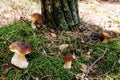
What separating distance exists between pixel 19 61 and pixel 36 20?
99 centimetres

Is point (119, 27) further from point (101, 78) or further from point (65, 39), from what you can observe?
point (101, 78)

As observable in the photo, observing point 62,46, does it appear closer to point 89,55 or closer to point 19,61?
point 89,55

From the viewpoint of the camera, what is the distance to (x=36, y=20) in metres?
3.77

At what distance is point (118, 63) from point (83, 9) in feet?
10.9

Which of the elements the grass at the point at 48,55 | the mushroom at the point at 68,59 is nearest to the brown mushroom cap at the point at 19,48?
the grass at the point at 48,55

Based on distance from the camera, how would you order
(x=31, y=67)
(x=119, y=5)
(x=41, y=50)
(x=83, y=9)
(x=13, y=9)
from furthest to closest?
(x=119, y=5), (x=83, y=9), (x=13, y=9), (x=41, y=50), (x=31, y=67)

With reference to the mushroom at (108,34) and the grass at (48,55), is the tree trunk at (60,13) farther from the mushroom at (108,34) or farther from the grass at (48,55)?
the mushroom at (108,34)

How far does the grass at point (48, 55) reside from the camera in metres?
3.00

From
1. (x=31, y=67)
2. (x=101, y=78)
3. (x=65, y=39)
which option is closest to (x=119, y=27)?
(x=65, y=39)

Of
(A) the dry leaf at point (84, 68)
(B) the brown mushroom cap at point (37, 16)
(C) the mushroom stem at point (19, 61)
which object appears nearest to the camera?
(C) the mushroom stem at point (19, 61)

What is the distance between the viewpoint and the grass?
9.84ft

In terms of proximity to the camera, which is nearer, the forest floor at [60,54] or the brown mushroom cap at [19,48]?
the brown mushroom cap at [19,48]

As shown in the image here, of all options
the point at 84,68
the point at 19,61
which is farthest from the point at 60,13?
the point at 19,61

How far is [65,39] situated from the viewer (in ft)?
12.0
